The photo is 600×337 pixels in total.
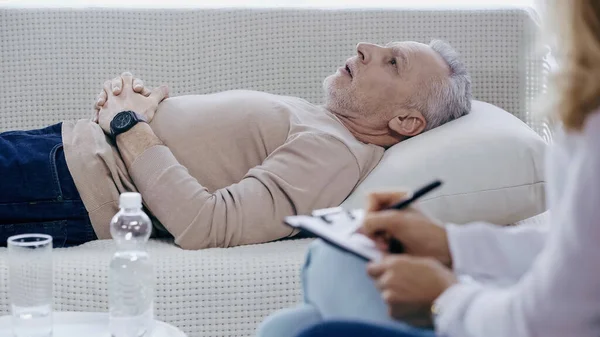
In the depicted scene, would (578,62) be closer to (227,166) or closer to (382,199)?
(382,199)

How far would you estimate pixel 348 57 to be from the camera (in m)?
2.35

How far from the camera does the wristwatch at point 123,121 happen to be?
76.4 inches

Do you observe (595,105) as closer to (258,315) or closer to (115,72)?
(258,315)

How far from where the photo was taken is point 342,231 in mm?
1128

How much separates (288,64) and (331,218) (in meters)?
1.20

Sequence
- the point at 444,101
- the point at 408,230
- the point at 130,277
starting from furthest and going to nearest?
the point at 444,101 → the point at 130,277 → the point at 408,230

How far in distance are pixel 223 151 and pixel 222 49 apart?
0.44 meters

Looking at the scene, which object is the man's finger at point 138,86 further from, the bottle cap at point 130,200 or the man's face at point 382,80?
the bottle cap at point 130,200

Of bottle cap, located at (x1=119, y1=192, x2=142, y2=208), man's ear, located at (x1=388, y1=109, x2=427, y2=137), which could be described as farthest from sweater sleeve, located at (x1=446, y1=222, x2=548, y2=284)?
man's ear, located at (x1=388, y1=109, x2=427, y2=137)

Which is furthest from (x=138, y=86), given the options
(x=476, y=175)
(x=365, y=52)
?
(x=476, y=175)

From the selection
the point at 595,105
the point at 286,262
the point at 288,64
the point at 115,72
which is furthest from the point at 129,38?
the point at 595,105

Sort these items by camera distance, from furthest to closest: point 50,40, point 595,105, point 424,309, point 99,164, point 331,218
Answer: point 50,40 < point 99,164 < point 331,218 < point 424,309 < point 595,105

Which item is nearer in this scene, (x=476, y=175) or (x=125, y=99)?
(x=476, y=175)

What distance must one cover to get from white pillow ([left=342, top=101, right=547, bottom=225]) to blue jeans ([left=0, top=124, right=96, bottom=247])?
0.58 m
